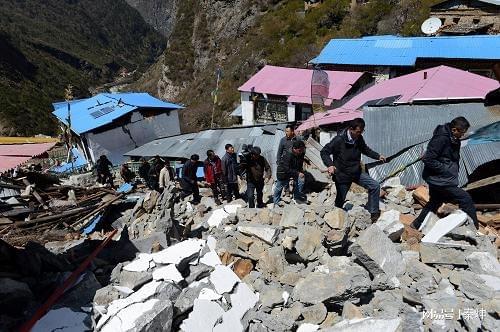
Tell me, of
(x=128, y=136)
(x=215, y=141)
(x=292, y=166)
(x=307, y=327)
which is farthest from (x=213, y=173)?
(x=128, y=136)

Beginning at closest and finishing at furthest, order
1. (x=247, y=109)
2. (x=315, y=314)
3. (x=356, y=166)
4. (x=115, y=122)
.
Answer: (x=315, y=314), (x=356, y=166), (x=115, y=122), (x=247, y=109)

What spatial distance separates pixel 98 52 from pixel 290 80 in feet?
412

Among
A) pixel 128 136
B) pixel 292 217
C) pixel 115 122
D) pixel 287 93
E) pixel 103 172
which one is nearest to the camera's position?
pixel 292 217

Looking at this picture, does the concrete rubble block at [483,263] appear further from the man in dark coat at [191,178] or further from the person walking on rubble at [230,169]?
the man in dark coat at [191,178]

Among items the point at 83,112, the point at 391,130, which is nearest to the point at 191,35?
the point at 83,112

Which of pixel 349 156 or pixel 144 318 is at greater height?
pixel 349 156

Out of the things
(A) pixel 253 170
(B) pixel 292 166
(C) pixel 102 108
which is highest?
(B) pixel 292 166

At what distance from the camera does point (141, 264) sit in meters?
5.53

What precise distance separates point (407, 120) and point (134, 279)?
7.00 metres

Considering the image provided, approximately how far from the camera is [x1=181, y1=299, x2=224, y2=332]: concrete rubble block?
15.1ft

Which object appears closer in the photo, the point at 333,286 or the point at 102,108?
the point at 333,286

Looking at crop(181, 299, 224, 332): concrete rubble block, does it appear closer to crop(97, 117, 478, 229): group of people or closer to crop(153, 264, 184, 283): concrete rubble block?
crop(153, 264, 184, 283): concrete rubble block

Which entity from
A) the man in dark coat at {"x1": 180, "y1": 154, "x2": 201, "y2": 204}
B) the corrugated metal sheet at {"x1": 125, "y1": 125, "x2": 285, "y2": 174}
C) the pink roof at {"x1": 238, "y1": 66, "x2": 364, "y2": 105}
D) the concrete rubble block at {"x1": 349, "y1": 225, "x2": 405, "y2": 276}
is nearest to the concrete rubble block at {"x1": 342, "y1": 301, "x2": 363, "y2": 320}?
the concrete rubble block at {"x1": 349, "y1": 225, "x2": 405, "y2": 276}

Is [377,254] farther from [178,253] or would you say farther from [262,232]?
[178,253]
